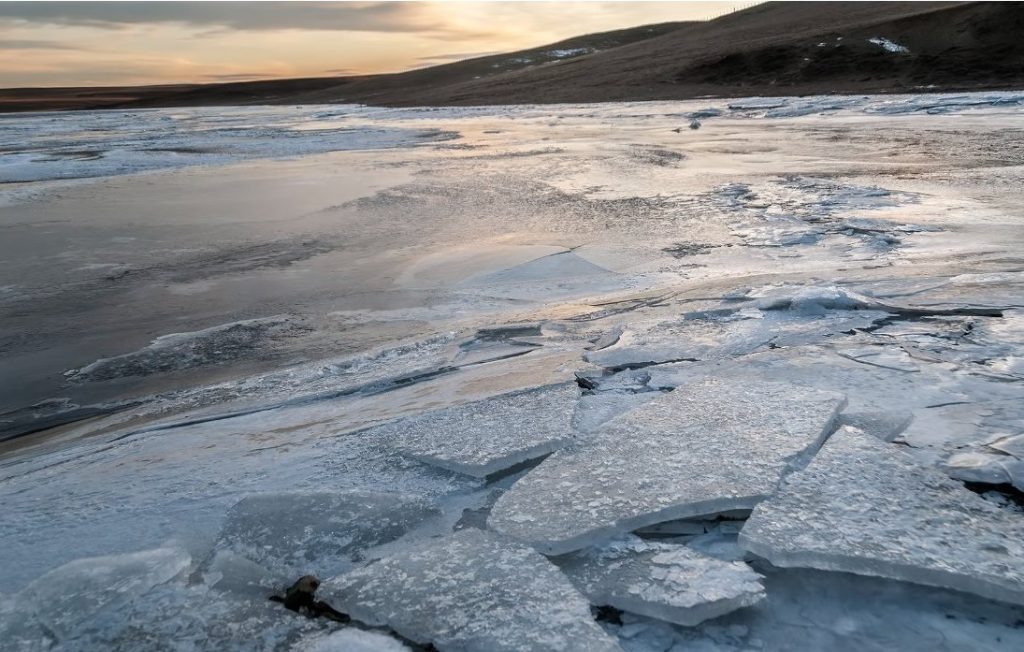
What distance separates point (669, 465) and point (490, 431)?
571 millimetres

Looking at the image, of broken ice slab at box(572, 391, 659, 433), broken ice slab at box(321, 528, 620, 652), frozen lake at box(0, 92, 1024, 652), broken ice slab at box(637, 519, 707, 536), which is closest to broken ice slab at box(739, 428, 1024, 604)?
frozen lake at box(0, 92, 1024, 652)

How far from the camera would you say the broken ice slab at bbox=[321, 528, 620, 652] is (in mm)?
1363

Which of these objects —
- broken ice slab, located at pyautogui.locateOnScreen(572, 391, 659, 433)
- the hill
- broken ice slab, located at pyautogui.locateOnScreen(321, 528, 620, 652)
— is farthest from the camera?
the hill

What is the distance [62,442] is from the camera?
265cm

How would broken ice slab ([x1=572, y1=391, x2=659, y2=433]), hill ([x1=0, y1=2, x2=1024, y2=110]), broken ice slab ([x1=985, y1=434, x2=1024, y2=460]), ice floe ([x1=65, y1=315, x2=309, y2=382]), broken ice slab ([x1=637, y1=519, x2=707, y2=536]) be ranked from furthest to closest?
hill ([x1=0, y1=2, x2=1024, y2=110]) → ice floe ([x1=65, y1=315, x2=309, y2=382]) → broken ice slab ([x1=572, y1=391, x2=659, y2=433]) → broken ice slab ([x1=985, y1=434, x2=1024, y2=460]) → broken ice slab ([x1=637, y1=519, x2=707, y2=536])

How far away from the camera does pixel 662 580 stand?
4.87 ft

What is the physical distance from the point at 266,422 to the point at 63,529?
0.80m

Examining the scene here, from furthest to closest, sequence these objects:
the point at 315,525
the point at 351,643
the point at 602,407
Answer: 1. the point at 602,407
2. the point at 315,525
3. the point at 351,643

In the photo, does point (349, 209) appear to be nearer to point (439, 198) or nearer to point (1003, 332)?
point (439, 198)

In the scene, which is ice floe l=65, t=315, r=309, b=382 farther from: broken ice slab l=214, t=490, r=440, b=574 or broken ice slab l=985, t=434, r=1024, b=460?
broken ice slab l=985, t=434, r=1024, b=460

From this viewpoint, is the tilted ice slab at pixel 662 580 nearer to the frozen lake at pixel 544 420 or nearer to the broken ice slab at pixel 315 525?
the frozen lake at pixel 544 420

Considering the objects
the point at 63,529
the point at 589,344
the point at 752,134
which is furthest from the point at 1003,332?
the point at 752,134

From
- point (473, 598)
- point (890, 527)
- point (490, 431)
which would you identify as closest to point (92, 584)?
point (473, 598)

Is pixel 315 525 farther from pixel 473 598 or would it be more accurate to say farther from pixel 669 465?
pixel 669 465
